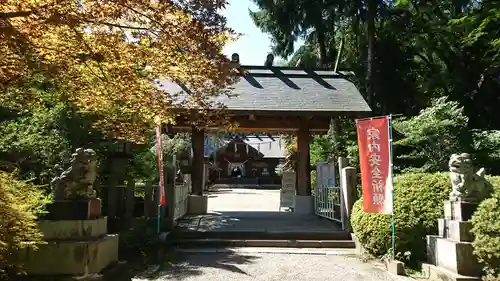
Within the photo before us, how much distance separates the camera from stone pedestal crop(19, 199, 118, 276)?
5.56 meters

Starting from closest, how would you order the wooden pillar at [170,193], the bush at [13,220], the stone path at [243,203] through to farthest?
1. the bush at [13,220]
2. the wooden pillar at [170,193]
3. the stone path at [243,203]

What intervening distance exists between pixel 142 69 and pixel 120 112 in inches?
76.0

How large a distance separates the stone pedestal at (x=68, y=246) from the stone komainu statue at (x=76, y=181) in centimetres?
12

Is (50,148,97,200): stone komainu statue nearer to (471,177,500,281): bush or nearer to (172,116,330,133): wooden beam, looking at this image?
(471,177,500,281): bush

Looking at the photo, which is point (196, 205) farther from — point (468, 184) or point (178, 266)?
point (468, 184)

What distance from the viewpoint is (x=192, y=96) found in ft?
23.2

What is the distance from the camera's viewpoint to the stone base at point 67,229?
5.67 meters

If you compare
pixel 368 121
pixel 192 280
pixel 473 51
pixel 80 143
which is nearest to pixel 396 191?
pixel 368 121

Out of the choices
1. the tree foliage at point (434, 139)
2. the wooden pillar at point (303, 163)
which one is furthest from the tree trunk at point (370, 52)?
the wooden pillar at point (303, 163)

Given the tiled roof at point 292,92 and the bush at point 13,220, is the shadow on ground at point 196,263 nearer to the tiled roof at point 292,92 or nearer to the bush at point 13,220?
the bush at point 13,220

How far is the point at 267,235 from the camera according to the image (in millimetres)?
9227

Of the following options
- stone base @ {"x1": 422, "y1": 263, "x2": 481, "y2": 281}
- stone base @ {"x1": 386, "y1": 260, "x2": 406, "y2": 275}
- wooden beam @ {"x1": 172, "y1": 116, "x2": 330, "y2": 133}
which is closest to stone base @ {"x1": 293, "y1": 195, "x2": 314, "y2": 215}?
wooden beam @ {"x1": 172, "y1": 116, "x2": 330, "y2": 133}

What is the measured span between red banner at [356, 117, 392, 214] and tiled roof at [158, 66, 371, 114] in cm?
410

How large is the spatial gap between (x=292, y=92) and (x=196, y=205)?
476cm
